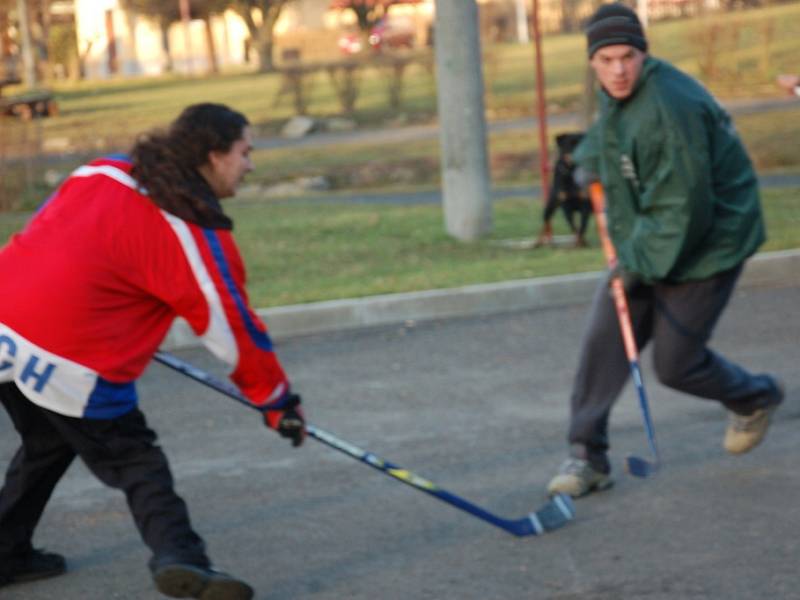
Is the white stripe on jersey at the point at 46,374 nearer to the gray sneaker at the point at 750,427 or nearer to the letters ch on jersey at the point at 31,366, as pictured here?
the letters ch on jersey at the point at 31,366

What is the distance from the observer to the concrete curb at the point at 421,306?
9.16 metres

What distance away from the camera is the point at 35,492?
15.5 ft

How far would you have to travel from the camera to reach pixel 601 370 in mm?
5496

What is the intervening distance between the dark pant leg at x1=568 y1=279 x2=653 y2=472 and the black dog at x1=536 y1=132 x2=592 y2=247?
5.77m

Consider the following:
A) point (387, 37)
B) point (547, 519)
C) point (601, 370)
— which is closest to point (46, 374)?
point (547, 519)

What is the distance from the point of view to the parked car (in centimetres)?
4669

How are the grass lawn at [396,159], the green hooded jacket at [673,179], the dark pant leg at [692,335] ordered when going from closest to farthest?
the green hooded jacket at [673,179] → the dark pant leg at [692,335] → the grass lawn at [396,159]

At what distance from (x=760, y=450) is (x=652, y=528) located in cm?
107

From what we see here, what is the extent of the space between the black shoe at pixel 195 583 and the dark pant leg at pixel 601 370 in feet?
5.52

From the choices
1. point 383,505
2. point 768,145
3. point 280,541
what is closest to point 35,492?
point 280,541

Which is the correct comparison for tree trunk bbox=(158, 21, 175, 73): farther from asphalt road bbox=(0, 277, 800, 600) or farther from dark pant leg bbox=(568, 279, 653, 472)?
dark pant leg bbox=(568, 279, 653, 472)

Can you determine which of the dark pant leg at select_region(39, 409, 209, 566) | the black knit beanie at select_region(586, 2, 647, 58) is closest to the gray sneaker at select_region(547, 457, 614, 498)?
the black knit beanie at select_region(586, 2, 647, 58)

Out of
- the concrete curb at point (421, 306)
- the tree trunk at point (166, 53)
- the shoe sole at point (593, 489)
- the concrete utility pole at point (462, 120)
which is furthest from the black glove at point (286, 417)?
the tree trunk at point (166, 53)

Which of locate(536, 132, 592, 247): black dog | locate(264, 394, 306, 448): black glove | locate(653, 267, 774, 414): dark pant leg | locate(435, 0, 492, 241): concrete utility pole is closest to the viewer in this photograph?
locate(264, 394, 306, 448): black glove
